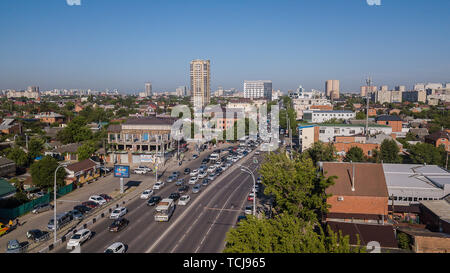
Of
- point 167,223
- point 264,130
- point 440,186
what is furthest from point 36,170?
point 264,130

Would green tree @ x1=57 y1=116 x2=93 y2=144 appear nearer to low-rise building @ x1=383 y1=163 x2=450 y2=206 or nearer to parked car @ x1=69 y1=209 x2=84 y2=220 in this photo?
parked car @ x1=69 y1=209 x2=84 y2=220

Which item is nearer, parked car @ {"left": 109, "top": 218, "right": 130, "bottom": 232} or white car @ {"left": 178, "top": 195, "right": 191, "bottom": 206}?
parked car @ {"left": 109, "top": 218, "right": 130, "bottom": 232}

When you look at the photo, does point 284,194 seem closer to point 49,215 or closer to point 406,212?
point 406,212

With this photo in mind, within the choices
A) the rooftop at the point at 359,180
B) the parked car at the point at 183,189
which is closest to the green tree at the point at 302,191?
the rooftop at the point at 359,180

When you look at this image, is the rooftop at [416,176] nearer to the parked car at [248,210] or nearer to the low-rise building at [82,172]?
the parked car at [248,210]

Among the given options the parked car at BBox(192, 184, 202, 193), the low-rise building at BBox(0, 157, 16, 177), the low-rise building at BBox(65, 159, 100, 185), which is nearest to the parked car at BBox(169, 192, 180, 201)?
the parked car at BBox(192, 184, 202, 193)

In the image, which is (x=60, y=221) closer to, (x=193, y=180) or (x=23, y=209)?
(x=23, y=209)

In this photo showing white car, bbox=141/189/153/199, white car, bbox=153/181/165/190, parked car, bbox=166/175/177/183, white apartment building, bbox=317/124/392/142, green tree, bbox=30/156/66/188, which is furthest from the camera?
white apartment building, bbox=317/124/392/142

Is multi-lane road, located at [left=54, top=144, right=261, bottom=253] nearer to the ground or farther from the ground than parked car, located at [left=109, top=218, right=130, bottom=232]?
nearer to the ground
